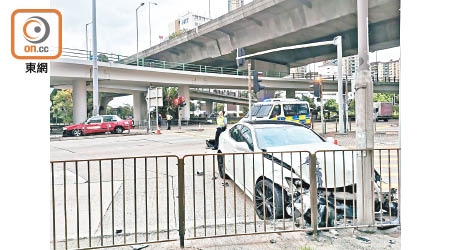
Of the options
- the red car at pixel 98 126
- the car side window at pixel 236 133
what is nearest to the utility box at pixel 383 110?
the red car at pixel 98 126

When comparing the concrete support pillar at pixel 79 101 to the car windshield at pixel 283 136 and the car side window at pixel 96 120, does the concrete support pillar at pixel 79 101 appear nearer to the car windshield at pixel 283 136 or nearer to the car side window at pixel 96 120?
the car side window at pixel 96 120

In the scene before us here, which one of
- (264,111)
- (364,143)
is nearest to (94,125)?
(264,111)

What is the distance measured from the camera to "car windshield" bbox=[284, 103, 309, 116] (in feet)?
54.1

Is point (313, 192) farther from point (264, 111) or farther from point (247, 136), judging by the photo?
point (264, 111)

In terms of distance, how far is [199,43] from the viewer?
32500mm

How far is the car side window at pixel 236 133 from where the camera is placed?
18.9ft

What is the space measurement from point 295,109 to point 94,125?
13.4 metres

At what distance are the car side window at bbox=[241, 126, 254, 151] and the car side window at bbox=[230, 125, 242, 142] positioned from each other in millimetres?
124

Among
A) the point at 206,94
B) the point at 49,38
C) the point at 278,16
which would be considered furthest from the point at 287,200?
the point at 206,94

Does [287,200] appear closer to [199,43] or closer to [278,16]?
[278,16]

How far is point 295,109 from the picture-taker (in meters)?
16.9

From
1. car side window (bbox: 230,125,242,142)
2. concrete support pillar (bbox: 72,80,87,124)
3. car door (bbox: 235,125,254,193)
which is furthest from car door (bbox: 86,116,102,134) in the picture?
car door (bbox: 235,125,254,193)

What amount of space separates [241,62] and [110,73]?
15.0m

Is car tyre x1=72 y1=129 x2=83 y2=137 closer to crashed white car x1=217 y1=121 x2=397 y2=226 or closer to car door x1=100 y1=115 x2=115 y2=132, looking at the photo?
car door x1=100 y1=115 x2=115 y2=132
